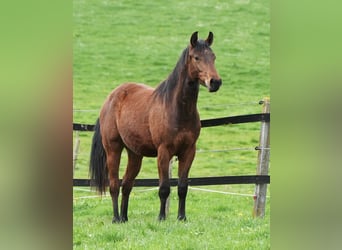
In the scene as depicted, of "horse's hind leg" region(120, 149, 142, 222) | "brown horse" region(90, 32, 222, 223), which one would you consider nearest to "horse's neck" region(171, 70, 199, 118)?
"brown horse" region(90, 32, 222, 223)

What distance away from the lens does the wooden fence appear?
6.19ft

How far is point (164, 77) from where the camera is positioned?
2.04m

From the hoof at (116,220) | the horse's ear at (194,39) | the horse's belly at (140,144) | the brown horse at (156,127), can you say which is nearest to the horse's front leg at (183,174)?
the brown horse at (156,127)

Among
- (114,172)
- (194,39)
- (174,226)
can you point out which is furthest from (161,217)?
(194,39)

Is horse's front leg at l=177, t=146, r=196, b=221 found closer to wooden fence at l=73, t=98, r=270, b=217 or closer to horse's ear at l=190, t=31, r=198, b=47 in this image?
wooden fence at l=73, t=98, r=270, b=217

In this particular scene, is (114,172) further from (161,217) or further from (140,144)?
(161,217)

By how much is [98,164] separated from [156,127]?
281mm

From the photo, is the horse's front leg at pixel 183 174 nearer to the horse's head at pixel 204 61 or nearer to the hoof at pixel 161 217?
the hoof at pixel 161 217

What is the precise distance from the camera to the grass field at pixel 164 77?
1753mm

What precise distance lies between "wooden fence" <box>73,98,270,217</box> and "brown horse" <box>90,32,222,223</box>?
0.05m

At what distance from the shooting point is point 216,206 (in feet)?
6.56
